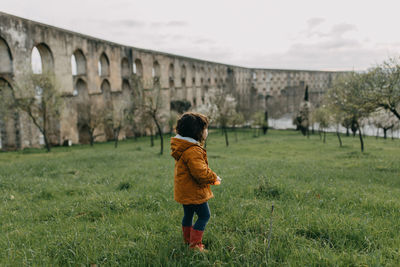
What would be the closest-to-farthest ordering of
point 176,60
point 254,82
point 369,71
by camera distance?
point 369,71 < point 176,60 < point 254,82

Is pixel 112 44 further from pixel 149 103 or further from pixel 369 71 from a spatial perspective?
pixel 369 71

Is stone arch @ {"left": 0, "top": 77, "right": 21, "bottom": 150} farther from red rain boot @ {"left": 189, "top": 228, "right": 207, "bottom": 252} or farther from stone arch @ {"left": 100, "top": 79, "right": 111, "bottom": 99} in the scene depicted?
red rain boot @ {"left": 189, "top": 228, "right": 207, "bottom": 252}

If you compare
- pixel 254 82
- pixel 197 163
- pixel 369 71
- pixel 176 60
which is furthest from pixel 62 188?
pixel 254 82

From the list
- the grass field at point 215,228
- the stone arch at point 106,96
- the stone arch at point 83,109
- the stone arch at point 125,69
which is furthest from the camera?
the stone arch at point 125,69

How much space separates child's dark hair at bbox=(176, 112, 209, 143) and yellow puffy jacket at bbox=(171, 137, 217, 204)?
0.32 ft


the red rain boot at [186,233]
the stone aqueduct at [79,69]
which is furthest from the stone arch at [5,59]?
the red rain boot at [186,233]

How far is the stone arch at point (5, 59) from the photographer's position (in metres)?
22.0

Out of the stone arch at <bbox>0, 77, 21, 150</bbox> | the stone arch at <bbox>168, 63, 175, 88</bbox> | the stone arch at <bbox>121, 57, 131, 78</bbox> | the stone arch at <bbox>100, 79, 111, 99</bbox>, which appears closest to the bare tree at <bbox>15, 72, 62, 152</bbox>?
the stone arch at <bbox>0, 77, 21, 150</bbox>

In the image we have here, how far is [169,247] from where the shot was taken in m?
3.41

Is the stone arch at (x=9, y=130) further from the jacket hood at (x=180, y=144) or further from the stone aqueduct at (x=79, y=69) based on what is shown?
the jacket hood at (x=180, y=144)

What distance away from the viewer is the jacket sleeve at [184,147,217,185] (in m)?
3.23

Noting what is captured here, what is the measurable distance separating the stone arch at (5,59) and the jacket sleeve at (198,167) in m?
24.6

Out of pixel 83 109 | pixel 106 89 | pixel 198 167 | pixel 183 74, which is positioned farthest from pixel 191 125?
pixel 183 74

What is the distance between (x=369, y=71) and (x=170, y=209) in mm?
11134
